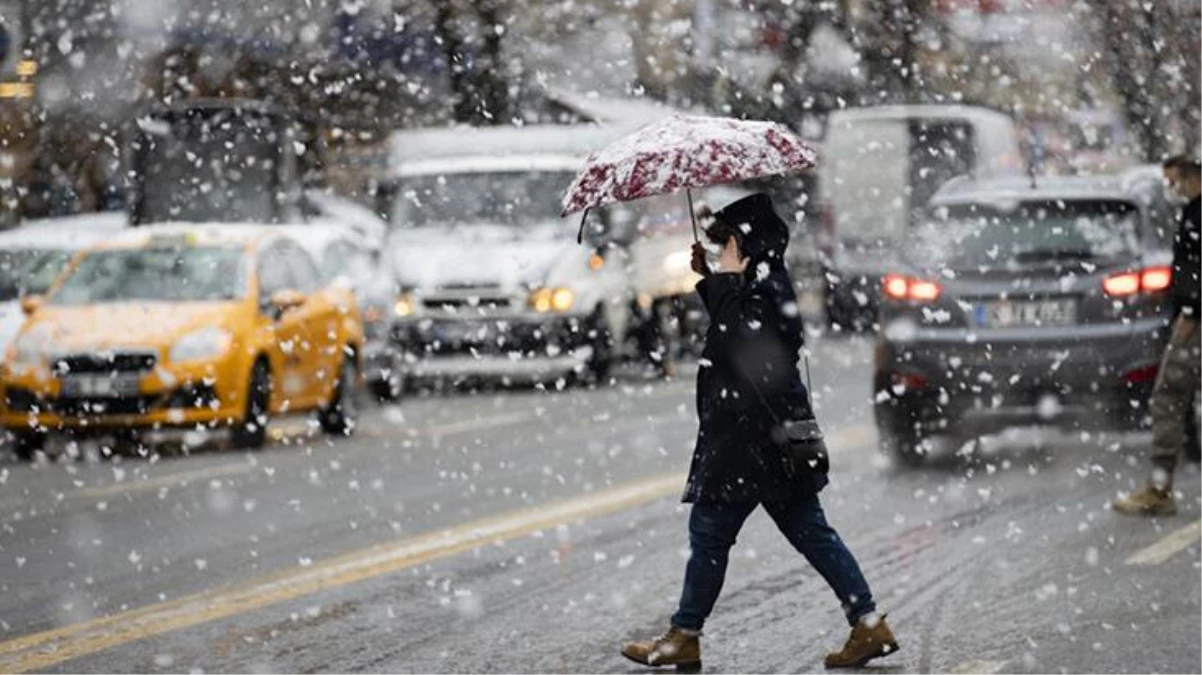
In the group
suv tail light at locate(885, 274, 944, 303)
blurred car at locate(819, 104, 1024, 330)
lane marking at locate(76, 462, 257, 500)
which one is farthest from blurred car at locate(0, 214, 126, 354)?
blurred car at locate(819, 104, 1024, 330)

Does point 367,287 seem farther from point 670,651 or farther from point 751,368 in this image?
point 751,368

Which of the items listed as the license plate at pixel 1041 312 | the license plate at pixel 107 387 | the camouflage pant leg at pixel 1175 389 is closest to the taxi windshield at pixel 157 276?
the license plate at pixel 107 387

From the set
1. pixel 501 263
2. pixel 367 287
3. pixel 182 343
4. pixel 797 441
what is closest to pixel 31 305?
pixel 182 343

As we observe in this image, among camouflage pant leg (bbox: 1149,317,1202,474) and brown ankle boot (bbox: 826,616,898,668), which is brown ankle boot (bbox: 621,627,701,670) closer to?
brown ankle boot (bbox: 826,616,898,668)

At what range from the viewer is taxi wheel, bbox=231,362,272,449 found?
638 inches

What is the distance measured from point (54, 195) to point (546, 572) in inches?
936

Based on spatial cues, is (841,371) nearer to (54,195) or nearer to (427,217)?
(427,217)

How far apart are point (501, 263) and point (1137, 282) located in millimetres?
9223

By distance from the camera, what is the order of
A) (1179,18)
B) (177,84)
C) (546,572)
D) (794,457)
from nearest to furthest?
(794,457) < (546,572) < (1179,18) < (177,84)

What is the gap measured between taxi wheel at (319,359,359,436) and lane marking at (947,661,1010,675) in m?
10.3

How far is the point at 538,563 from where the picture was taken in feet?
33.3

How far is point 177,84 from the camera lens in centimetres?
3547

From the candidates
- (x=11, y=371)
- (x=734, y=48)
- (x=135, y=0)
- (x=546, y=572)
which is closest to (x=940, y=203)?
(x=546, y=572)

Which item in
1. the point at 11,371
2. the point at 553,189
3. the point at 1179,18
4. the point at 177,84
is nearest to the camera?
the point at 11,371
